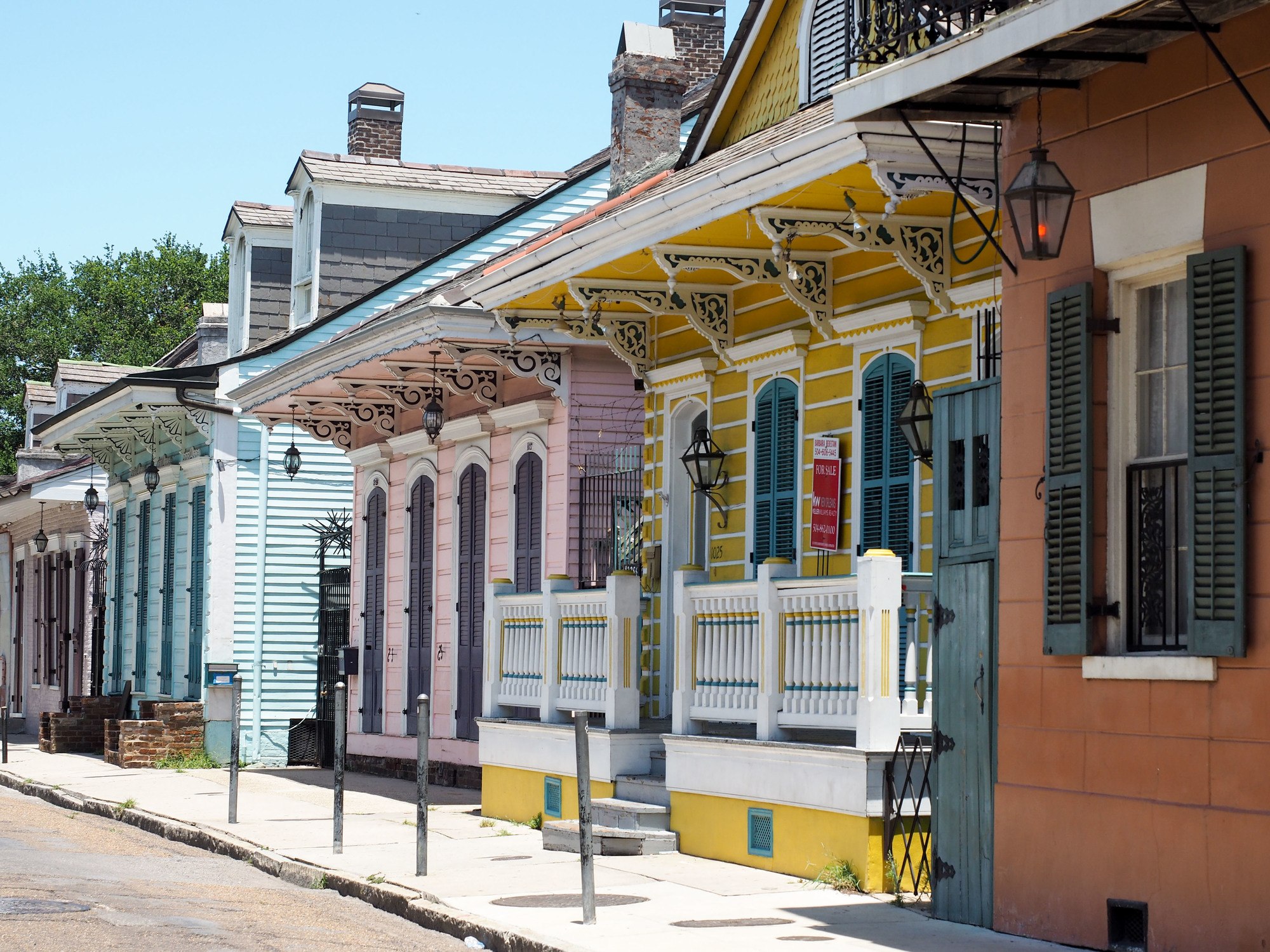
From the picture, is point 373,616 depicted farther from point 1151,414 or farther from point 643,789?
point 1151,414

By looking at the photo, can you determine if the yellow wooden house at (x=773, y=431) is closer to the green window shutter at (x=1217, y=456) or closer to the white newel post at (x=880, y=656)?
→ the white newel post at (x=880, y=656)

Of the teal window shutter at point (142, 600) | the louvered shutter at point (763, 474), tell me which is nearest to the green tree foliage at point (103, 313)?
the teal window shutter at point (142, 600)

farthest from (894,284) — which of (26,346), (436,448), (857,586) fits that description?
(26,346)

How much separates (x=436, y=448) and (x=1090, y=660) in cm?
1304

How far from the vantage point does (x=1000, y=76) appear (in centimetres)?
907

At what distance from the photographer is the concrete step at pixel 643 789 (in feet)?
44.5

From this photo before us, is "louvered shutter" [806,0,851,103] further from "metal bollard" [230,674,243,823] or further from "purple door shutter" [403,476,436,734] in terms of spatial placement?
"purple door shutter" [403,476,436,734]

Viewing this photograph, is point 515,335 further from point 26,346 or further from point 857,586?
point 26,346

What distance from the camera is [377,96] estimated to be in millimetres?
28188

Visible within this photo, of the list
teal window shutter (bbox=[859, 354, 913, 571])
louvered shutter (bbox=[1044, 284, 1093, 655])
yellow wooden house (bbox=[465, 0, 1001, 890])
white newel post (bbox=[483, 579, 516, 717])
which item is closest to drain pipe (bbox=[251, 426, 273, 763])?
yellow wooden house (bbox=[465, 0, 1001, 890])

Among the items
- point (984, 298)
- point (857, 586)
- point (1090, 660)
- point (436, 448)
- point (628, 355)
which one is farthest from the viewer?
point (436, 448)

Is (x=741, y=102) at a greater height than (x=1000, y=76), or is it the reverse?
(x=741, y=102)

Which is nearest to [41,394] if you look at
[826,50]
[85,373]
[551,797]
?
[85,373]

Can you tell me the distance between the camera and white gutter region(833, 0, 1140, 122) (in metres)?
7.90
